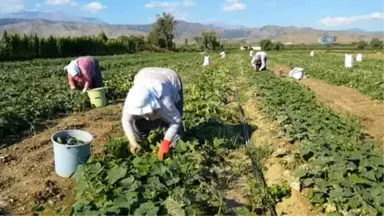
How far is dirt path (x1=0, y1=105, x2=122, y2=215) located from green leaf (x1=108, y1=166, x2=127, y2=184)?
788 millimetres

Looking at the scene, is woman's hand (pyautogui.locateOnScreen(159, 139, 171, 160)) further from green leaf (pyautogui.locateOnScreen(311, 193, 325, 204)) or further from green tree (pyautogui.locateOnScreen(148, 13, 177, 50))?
green tree (pyautogui.locateOnScreen(148, 13, 177, 50))

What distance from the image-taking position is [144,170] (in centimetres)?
436

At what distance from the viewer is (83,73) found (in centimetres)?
913

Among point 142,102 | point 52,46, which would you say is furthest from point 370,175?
point 52,46

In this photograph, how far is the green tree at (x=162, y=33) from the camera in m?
68.7

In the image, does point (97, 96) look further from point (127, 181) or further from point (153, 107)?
point (127, 181)

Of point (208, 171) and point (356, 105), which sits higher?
point (208, 171)

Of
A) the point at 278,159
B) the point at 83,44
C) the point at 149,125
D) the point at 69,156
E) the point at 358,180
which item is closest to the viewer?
Answer: the point at 358,180

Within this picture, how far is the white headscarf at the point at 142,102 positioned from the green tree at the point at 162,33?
2524 inches

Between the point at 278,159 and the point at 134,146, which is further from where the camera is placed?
the point at 278,159

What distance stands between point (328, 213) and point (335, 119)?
11.6ft

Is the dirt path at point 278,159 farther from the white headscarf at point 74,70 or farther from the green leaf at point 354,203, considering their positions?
the white headscarf at point 74,70

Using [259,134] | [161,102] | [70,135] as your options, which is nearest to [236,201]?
[161,102]

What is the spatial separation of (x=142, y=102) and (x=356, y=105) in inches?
319
